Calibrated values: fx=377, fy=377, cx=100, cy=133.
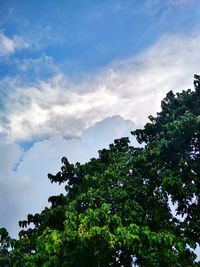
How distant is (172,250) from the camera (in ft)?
52.1

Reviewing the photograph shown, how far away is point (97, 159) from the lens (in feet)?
68.9

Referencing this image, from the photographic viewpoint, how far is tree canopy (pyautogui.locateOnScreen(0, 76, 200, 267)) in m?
14.7

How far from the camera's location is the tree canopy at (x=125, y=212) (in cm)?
1468

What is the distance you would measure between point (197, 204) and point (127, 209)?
157 inches

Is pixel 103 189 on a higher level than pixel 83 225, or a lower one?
higher

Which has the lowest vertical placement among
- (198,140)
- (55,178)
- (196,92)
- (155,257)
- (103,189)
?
(155,257)

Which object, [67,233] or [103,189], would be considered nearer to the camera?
[67,233]

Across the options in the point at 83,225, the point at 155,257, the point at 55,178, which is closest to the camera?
the point at 83,225

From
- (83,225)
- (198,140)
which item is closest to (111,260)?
(83,225)

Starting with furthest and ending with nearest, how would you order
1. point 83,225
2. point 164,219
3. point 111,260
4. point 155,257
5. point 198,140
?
point 198,140
point 164,219
point 111,260
point 155,257
point 83,225

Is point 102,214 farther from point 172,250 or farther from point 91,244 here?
point 172,250

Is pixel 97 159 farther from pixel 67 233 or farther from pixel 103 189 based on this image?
pixel 67 233

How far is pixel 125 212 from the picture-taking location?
16750 mm

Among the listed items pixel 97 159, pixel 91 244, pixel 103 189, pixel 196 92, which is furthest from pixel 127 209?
pixel 196 92
